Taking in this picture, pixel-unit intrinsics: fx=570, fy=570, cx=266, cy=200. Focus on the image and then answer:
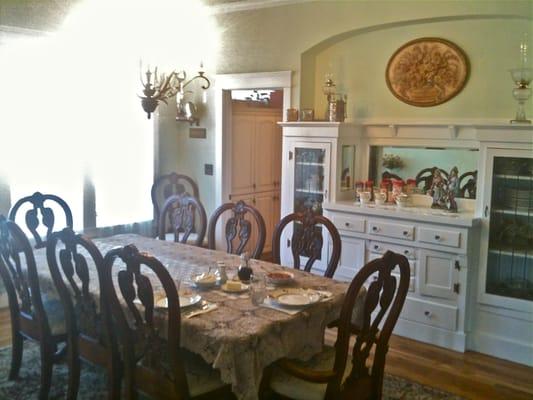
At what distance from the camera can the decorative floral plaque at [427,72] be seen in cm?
441

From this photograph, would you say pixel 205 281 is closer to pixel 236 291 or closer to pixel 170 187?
pixel 236 291

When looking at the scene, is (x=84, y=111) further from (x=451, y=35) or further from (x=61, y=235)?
(x=451, y=35)

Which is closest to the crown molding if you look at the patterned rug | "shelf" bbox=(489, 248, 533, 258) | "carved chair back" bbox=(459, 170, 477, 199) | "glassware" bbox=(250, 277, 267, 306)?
"carved chair back" bbox=(459, 170, 477, 199)

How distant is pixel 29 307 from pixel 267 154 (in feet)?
12.2

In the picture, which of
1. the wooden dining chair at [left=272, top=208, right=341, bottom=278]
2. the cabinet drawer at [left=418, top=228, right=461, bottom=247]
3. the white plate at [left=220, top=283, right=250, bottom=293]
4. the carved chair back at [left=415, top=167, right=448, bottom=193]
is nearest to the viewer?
the white plate at [left=220, top=283, right=250, bottom=293]

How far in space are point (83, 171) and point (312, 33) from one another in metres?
2.45

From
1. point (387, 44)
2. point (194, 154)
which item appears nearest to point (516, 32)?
point (387, 44)

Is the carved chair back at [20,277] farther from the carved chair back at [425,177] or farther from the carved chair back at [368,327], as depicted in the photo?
the carved chair back at [425,177]

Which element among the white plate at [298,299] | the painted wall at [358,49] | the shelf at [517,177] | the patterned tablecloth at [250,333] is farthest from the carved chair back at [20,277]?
the shelf at [517,177]

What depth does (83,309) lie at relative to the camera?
291cm

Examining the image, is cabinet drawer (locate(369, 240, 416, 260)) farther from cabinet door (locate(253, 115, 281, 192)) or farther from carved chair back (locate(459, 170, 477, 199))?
cabinet door (locate(253, 115, 281, 192))

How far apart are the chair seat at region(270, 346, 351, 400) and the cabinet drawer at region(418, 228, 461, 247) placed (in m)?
1.68

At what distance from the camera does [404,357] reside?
4.03m

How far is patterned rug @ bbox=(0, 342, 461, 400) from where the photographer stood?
3.31m
